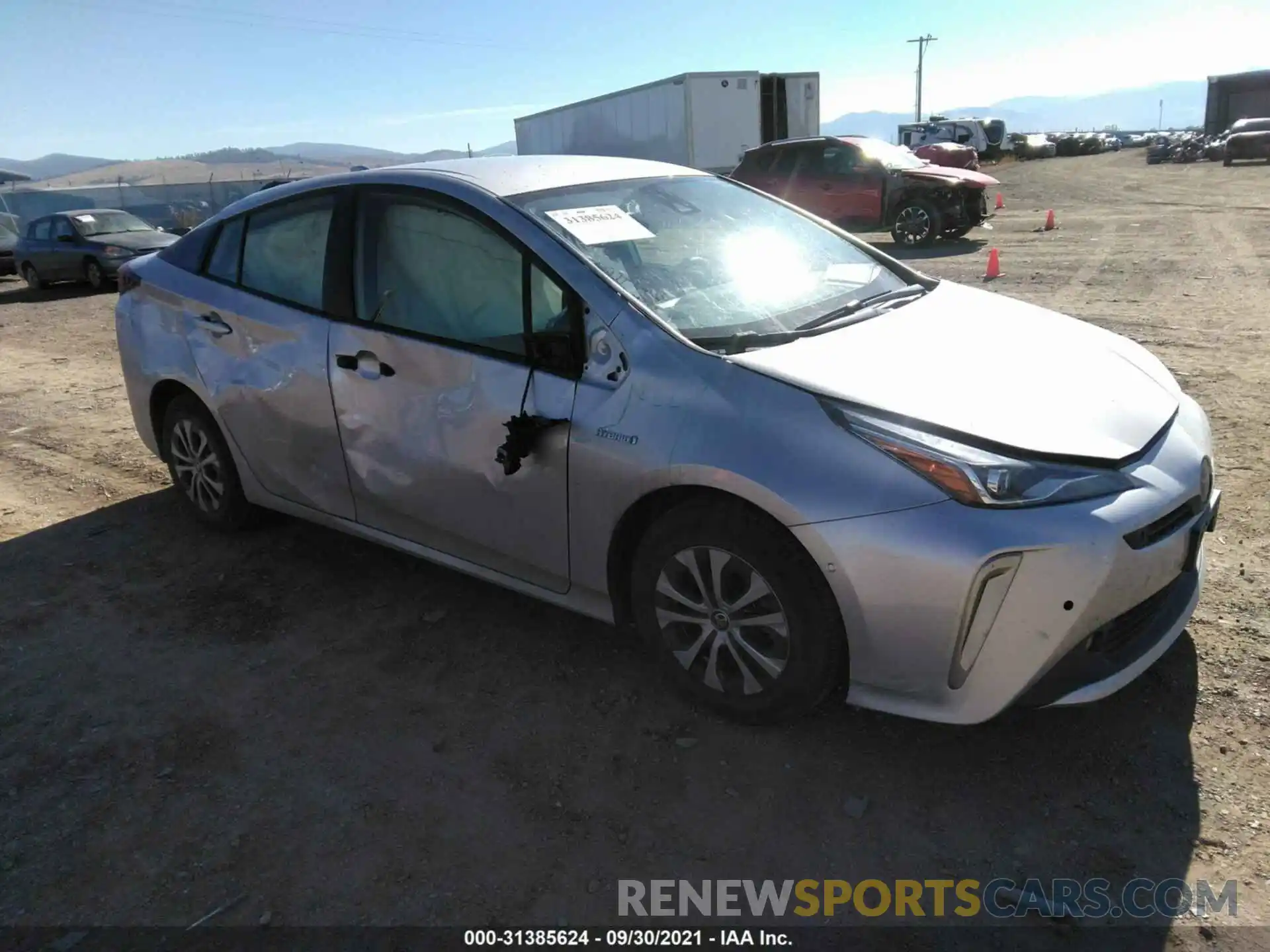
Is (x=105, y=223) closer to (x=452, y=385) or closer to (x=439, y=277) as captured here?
(x=439, y=277)

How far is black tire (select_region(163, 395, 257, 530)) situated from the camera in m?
4.30

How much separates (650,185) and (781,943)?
269 centimetres

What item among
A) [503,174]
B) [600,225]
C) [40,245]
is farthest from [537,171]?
[40,245]

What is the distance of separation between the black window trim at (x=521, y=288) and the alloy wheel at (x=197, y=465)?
1.22 metres

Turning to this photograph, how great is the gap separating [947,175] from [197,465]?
41.8 feet

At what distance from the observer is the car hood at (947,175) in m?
14.1

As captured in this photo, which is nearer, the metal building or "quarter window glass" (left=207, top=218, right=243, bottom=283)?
"quarter window glass" (left=207, top=218, right=243, bottom=283)

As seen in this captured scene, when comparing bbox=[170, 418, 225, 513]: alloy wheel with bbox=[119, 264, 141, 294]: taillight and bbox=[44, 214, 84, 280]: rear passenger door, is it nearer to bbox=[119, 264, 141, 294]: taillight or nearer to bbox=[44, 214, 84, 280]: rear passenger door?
bbox=[119, 264, 141, 294]: taillight

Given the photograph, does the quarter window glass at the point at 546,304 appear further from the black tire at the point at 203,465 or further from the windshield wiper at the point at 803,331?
the black tire at the point at 203,465

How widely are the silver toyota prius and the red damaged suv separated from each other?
35.7 feet

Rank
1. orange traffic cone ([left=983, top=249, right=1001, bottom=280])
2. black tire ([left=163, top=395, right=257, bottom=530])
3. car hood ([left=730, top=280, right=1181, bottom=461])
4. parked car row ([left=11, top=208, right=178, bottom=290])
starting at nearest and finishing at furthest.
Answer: car hood ([left=730, top=280, right=1181, bottom=461]), black tire ([left=163, top=395, right=257, bottom=530]), orange traffic cone ([left=983, top=249, right=1001, bottom=280]), parked car row ([left=11, top=208, right=178, bottom=290])

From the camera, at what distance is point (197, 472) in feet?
14.7

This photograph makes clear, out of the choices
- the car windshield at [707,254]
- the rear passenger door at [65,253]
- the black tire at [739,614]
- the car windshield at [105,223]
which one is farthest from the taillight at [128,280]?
the car windshield at [105,223]

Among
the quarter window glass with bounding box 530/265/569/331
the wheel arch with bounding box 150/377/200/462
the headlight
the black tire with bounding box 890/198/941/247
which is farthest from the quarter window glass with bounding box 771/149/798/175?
the headlight
